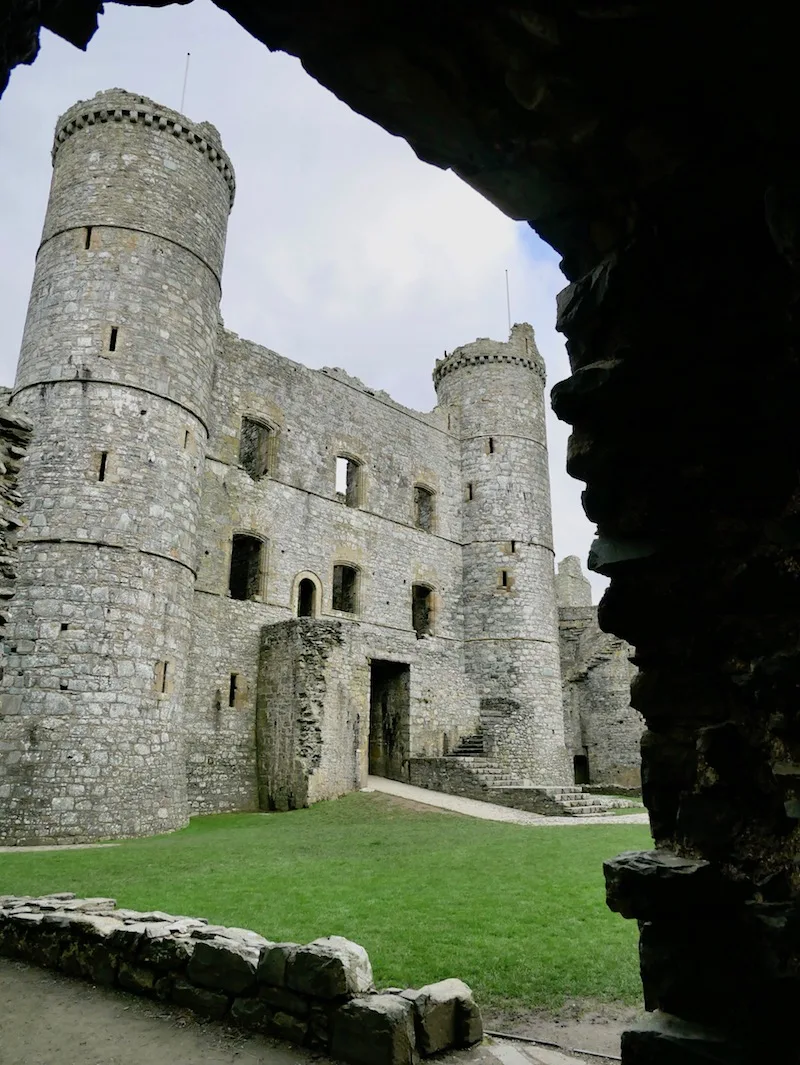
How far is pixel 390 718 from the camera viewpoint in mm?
23016

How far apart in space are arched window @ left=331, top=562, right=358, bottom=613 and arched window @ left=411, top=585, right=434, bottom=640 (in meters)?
2.31

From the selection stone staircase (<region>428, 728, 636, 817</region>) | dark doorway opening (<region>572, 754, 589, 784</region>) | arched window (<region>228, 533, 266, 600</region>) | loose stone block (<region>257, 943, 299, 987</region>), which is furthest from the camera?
dark doorway opening (<region>572, 754, 589, 784</region>)

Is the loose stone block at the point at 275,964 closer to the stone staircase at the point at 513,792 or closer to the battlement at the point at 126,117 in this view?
the stone staircase at the point at 513,792

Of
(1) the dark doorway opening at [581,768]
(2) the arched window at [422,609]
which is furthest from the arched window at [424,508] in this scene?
(1) the dark doorway opening at [581,768]

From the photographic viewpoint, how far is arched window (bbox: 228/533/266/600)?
20203 mm

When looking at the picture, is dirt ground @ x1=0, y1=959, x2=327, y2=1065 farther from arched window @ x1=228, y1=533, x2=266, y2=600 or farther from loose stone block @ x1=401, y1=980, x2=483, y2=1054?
arched window @ x1=228, y1=533, x2=266, y2=600

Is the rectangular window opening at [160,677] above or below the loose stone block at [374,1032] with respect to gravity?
above

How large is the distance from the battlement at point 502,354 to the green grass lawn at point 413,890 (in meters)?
18.1

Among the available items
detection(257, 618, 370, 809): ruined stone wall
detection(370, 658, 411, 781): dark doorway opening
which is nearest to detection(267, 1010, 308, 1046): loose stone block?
detection(257, 618, 370, 809): ruined stone wall

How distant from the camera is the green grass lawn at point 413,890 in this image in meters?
5.25

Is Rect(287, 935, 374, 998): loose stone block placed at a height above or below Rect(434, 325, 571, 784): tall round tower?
below

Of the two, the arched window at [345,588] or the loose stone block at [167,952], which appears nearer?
the loose stone block at [167,952]

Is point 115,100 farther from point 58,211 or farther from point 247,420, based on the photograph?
point 247,420

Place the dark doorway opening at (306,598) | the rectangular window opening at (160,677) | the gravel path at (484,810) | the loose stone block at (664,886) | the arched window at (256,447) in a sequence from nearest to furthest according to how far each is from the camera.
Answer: the loose stone block at (664,886)
the rectangular window opening at (160,677)
the gravel path at (484,810)
the arched window at (256,447)
the dark doorway opening at (306,598)
